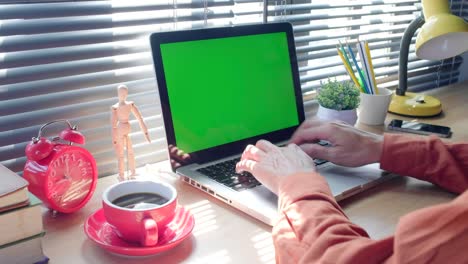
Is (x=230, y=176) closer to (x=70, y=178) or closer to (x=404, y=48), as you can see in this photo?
(x=70, y=178)

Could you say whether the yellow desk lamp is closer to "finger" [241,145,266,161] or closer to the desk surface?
the desk surface

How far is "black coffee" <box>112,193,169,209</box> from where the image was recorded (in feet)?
2.51

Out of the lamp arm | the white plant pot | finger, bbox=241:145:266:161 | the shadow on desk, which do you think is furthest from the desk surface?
the lamp arm

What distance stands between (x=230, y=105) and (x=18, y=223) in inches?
21.3

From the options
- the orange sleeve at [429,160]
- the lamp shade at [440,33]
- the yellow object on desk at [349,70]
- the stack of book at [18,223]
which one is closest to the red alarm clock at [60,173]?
the stack of book at [18,223]

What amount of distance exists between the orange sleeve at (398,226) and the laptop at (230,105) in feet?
0.24

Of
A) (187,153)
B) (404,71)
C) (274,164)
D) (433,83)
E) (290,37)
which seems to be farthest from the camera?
(433,83)

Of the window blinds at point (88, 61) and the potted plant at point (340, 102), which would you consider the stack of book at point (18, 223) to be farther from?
the potted plant at point (340, 102)

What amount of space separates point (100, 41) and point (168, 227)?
0.44m

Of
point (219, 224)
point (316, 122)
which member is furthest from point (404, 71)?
point (219, 224)

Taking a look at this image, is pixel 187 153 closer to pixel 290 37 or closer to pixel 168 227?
pixel 168 227

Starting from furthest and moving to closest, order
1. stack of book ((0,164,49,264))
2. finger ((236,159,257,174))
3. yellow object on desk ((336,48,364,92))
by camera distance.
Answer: yellow object on desk ((336,48,364,92))
finger ((236,159,257,174))
stack of book ((0,164,49,264))

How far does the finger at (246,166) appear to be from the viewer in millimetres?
899

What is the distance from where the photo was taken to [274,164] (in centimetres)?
88
